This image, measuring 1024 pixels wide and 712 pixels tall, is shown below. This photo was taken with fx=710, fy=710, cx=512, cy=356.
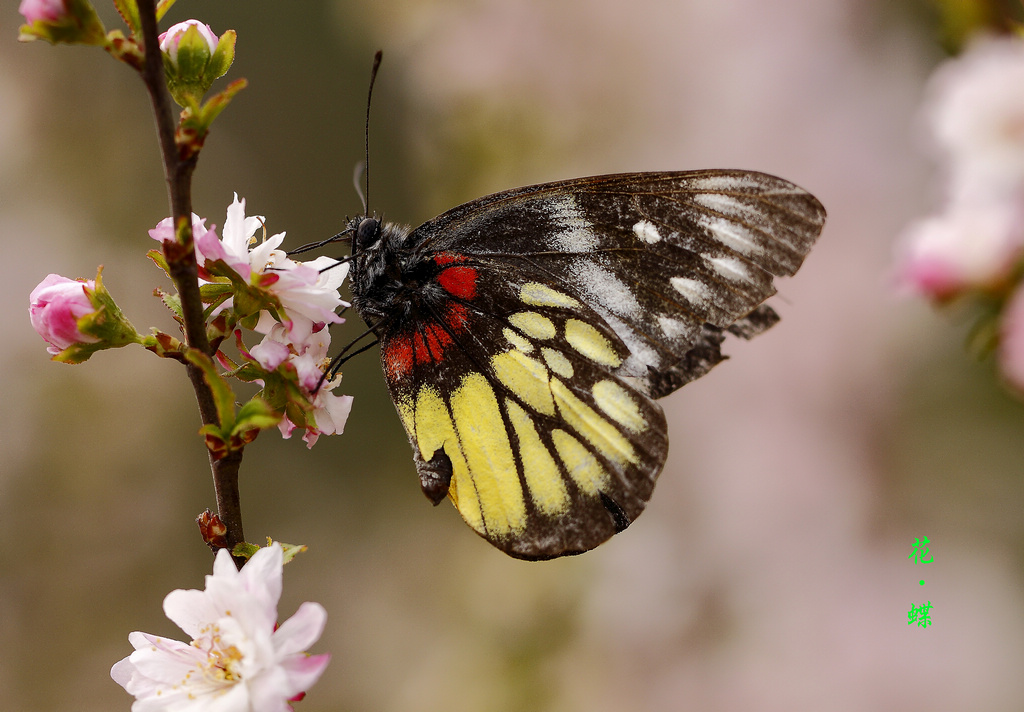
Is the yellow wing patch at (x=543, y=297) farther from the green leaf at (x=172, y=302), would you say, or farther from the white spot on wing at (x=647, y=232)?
the green leaf at (x=172, y=302)

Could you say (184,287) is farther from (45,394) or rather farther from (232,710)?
(45,394)

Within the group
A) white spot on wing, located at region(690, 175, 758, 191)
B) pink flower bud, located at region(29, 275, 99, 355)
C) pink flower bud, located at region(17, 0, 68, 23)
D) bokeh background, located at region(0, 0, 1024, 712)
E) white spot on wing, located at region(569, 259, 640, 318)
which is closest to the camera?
pink flower bud, located at region(17, 0, 68, 23)

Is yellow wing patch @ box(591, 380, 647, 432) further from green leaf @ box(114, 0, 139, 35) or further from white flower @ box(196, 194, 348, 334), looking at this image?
green leaf @ box(114, 0, 139, 35)

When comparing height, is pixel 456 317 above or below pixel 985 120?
above

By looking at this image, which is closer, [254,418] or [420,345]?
[254,418]

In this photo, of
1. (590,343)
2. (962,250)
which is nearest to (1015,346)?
(962,250)

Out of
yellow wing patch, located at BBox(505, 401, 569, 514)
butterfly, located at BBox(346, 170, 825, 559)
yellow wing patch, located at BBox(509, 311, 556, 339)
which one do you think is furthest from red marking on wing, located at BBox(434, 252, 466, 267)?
yellow wing patch, located at BBox(505, 401, 569, 514)

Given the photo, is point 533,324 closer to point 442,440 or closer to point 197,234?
point 442,440
